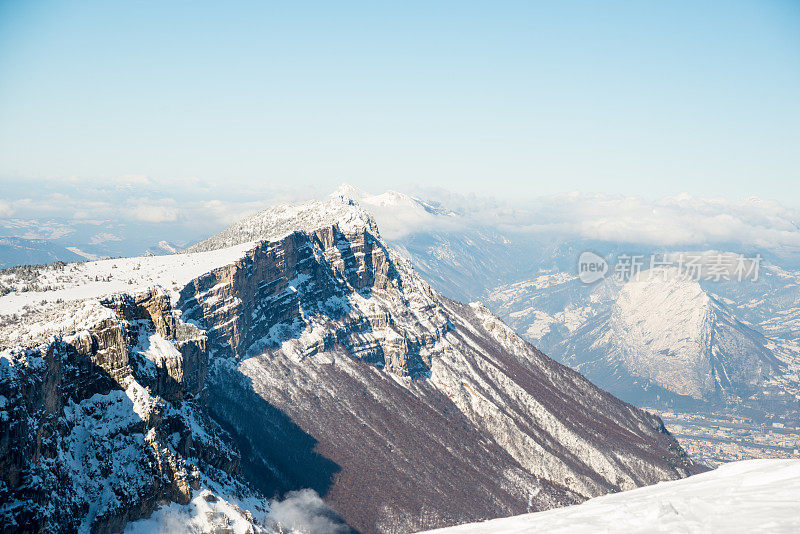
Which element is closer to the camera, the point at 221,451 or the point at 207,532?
the point at 207,532

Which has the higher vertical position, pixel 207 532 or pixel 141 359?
pixel 141 359

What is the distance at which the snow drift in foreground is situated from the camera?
194 ft

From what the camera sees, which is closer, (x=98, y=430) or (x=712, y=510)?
(x=712, y=510)

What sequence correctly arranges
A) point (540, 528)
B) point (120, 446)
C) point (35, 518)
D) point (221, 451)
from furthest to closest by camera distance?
point (221, 451) < point (120, 446) < point (35, 518) < point (540, 528)

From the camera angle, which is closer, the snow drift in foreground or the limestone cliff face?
the snow drift in foreground

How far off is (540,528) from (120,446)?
9319 cm

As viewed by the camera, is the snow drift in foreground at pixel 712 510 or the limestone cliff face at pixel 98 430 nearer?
the snow drift in foreground at pixel 712 510

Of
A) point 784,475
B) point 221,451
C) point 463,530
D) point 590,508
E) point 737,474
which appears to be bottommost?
point 221,451

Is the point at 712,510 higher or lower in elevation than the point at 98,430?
higher

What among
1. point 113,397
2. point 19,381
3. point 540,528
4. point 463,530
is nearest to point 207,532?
point 113,397

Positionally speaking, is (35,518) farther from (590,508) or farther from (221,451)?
(590,508)

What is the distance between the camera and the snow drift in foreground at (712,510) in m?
59.1

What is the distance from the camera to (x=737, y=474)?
8188 centimetres

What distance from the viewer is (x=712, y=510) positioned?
210ft
